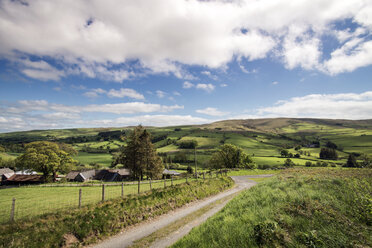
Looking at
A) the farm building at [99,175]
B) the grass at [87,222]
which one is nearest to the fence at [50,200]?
the grass at [87,222]

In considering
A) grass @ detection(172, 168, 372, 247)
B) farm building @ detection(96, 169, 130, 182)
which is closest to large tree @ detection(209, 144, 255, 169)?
farm building @ detection(96, 169, 130, 182)

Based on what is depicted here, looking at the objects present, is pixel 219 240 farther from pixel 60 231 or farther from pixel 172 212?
pixel 172 212

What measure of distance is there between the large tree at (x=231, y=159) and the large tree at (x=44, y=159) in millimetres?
53221

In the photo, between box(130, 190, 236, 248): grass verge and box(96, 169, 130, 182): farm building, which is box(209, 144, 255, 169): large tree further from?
box(130, 190, 236, 248): grass verge

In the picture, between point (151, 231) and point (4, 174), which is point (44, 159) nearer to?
point (151, 231)

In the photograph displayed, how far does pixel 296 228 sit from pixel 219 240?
2.80 metres

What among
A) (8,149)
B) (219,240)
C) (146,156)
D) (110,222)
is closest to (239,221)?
(219,240)

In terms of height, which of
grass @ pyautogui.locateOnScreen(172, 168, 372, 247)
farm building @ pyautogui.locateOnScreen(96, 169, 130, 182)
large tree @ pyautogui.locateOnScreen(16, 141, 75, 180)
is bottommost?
farm building @ pyautogui.locateOnScreen(96, 169, 130, 182)

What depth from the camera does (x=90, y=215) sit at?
521 inches

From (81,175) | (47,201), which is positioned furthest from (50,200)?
(81,175)

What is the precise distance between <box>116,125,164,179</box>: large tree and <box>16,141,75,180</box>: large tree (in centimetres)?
2159

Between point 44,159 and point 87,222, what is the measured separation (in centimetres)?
4928

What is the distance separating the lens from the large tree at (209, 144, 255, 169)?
234 ft

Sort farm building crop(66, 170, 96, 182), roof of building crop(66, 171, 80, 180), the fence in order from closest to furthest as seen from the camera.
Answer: the fence → farm building crop(66, 170, 96, 182) → roof of building crop(66, 171, 80, 180)
